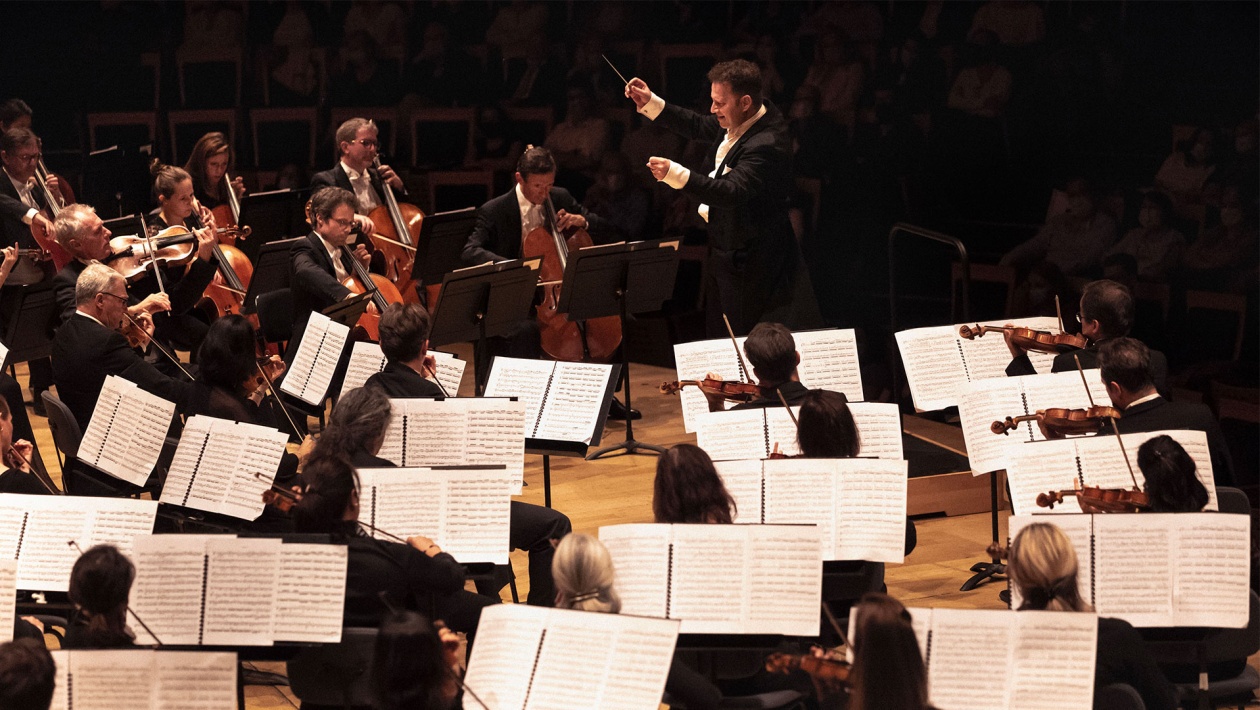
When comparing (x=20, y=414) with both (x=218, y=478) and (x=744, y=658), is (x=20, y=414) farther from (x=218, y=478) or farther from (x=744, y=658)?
(x=744, y=658)

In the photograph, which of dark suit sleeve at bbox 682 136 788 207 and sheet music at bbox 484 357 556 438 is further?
dark suit sleeve at bbox 682 136 788 207

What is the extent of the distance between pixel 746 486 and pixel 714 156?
8.61 ft

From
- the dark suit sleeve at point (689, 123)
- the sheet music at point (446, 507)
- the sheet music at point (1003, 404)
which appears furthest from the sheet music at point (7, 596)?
the dark suit sleeve at point (689, 123)

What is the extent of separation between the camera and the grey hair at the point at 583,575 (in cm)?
322

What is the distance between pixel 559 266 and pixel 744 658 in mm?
3428

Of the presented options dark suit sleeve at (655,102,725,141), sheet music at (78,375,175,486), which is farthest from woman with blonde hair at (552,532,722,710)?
dark suit sleeve at (655,102,725,141)

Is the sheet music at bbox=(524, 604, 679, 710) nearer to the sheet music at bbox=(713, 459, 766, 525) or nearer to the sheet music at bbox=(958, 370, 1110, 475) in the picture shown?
the sheet music at bbox=(713, 459, 766, 525)

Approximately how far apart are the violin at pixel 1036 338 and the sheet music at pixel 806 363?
0.42 m

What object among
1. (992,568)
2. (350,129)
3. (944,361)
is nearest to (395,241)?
(350,129)

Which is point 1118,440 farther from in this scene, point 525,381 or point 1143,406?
point 525,381

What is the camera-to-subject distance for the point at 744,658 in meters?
3.59

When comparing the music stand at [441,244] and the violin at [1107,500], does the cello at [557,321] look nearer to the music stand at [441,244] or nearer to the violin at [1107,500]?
the music stand at [441,244]

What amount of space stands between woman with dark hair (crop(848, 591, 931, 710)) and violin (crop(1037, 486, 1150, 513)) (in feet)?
4.19

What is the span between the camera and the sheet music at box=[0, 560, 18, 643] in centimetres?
333
